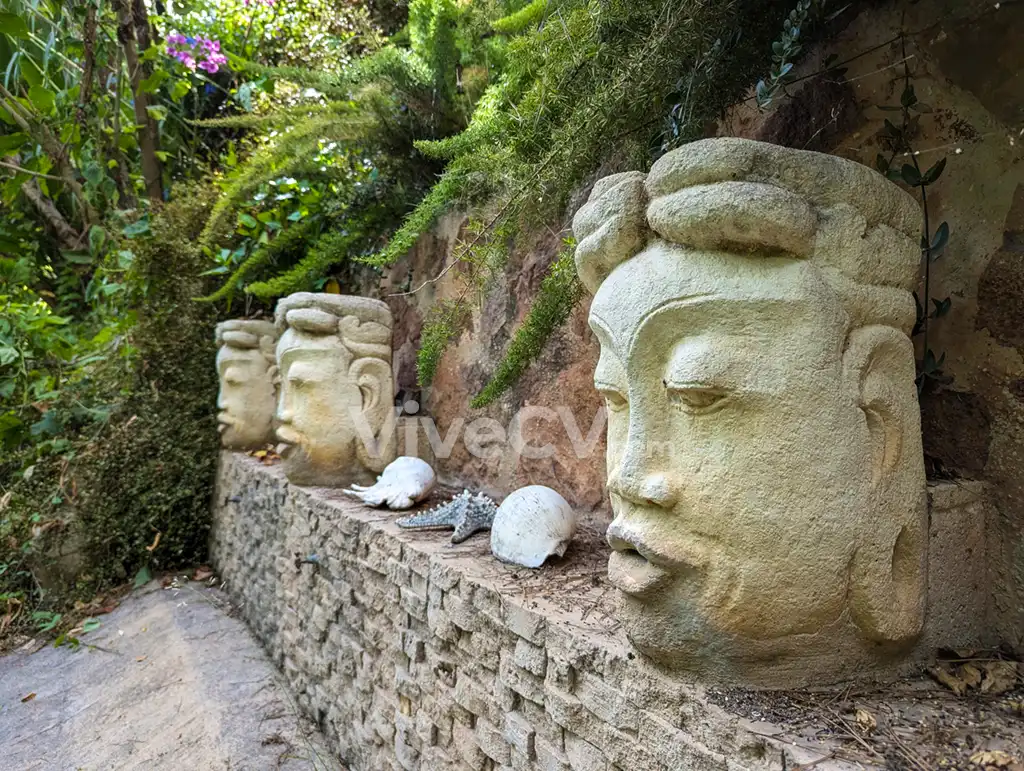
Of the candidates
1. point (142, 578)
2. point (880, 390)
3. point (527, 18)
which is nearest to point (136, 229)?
point (142, 578)

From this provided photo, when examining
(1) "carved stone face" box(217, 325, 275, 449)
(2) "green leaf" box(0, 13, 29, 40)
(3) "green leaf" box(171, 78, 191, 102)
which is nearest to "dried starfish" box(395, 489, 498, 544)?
(1) "carved stone face" box(217, 325, 275, 449)

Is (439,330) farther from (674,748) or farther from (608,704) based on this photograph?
(674,748)

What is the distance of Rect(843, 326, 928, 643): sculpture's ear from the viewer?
1058 mm

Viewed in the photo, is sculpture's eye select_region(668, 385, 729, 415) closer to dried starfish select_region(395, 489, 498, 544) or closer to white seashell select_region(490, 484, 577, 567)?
white seashell select_region(490, 484, 577, 567)

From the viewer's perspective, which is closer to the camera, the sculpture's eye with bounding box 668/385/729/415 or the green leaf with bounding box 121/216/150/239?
the sculpture's eye with bounding box 668/385/729/415

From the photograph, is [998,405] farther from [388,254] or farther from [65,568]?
[65,568]

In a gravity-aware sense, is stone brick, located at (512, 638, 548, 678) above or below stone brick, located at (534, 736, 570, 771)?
above

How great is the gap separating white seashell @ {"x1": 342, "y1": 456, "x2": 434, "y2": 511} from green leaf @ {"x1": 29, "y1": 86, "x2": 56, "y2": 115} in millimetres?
3204

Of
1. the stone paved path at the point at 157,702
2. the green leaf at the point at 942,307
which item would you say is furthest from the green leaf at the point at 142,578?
the green leaf at the point at 942,307

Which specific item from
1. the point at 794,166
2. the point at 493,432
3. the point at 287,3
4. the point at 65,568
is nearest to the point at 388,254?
the point at 493,432

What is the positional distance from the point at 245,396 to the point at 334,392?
152 centimetres

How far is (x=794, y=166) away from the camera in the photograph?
112 cm

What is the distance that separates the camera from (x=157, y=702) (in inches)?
114

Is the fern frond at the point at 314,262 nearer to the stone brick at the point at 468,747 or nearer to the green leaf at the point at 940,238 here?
the stone brick at the point at 468,747
